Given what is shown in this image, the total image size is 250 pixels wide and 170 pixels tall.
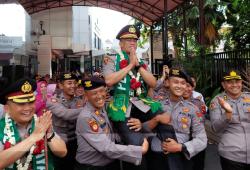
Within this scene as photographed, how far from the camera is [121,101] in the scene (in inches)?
89.4

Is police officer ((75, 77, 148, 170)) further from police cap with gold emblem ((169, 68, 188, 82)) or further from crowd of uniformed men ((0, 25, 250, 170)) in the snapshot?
police cap with gold emblem ((169, 68, 188, 82))

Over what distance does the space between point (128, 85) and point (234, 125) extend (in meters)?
1.05

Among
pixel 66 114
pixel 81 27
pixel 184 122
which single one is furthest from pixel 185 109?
pixel 81 27

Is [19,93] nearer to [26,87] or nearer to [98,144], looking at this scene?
[26,87]

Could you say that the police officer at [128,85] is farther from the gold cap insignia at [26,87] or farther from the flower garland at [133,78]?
the gold cap insignia at [26,87]

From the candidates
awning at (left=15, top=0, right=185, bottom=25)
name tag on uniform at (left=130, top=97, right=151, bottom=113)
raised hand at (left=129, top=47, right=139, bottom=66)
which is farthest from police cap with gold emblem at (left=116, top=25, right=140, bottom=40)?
awning at (left=15, top=0, right=185, bottom=25)

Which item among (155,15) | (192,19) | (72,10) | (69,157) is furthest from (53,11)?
(69,157)

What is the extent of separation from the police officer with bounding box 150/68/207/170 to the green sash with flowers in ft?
0.77

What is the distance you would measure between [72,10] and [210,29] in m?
8.93

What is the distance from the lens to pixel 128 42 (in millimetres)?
2383

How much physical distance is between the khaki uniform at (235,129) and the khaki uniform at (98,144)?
92 cm

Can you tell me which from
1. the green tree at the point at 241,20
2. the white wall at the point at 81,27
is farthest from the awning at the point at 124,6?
the green tree at the point at 241,20

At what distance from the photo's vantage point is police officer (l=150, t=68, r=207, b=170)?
2.29 meters

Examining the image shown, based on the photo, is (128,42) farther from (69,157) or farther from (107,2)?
(107,2)
